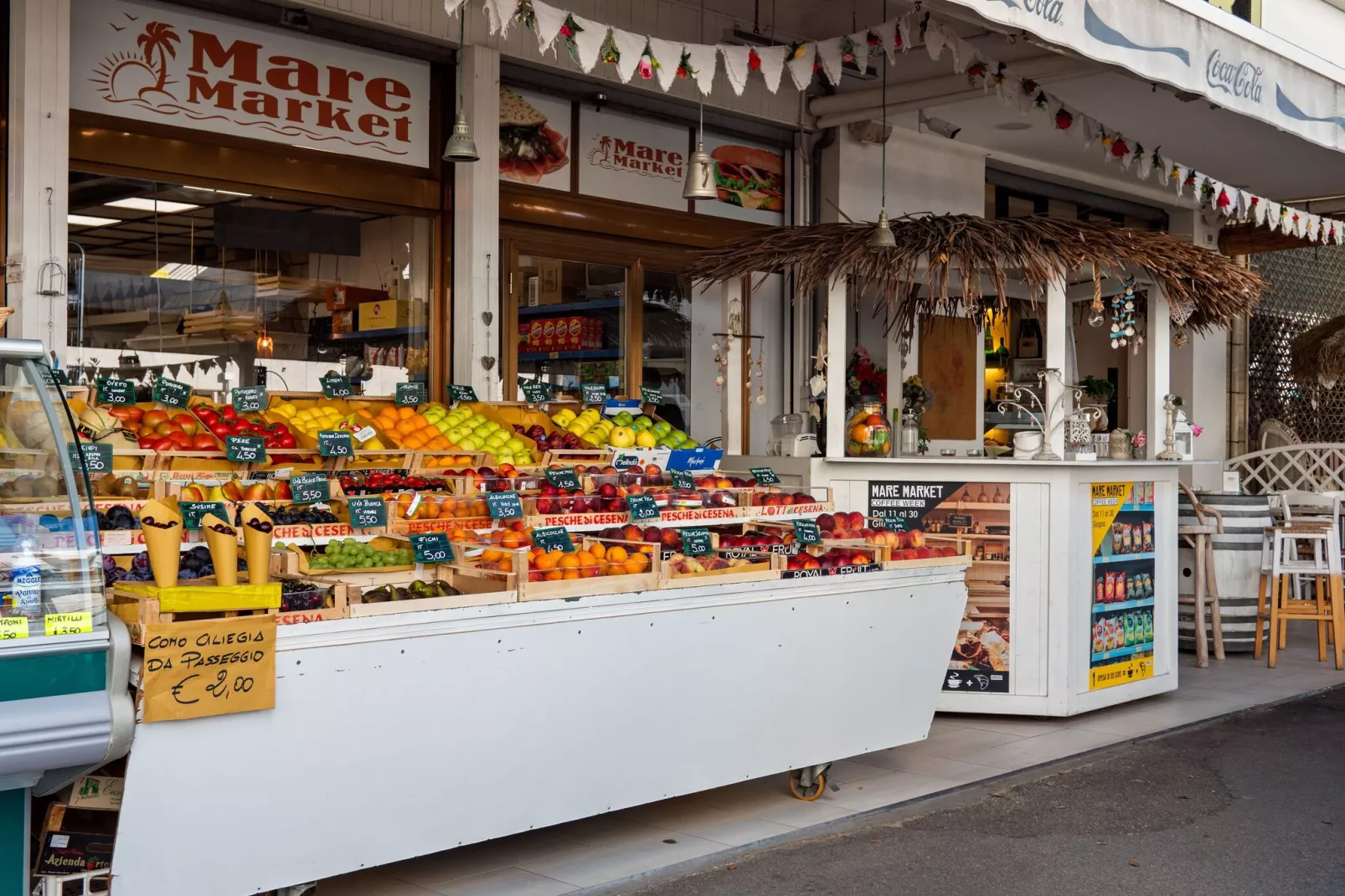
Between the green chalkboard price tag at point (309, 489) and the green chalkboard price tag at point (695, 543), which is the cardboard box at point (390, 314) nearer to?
the green chalkboard price tag at point (309, 489)

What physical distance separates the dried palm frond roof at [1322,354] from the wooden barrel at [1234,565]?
4.52 m

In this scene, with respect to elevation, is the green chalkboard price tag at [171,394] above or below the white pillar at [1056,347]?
below

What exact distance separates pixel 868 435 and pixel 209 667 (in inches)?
174

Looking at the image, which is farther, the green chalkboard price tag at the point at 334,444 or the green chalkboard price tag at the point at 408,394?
the green chalkboard price tag at the point at 408,394

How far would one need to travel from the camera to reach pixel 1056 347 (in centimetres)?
698

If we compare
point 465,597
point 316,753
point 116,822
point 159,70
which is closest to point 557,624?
point 465,597

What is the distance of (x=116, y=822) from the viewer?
11.4 feet

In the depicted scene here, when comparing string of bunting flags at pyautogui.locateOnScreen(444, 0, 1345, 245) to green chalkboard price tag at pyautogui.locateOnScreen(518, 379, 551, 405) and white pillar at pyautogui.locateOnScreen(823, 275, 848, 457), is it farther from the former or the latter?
green chalkboard price tag at pyautogui.locateOnScreen(518, 379, 551, 405)

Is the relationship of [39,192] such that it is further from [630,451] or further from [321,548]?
[630,451]

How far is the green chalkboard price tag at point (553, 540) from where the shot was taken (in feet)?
15.5

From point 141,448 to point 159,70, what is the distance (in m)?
2.21

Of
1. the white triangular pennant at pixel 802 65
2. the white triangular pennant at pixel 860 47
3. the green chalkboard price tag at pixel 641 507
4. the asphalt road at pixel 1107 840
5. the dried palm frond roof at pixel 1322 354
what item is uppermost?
the white triangular pennant at pixel 860 47

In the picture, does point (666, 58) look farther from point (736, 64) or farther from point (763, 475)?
point (763, 475)

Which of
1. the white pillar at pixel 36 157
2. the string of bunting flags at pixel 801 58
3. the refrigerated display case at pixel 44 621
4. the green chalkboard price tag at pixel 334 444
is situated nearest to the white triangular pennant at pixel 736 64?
the string of bunting flags at pixel 801 58
